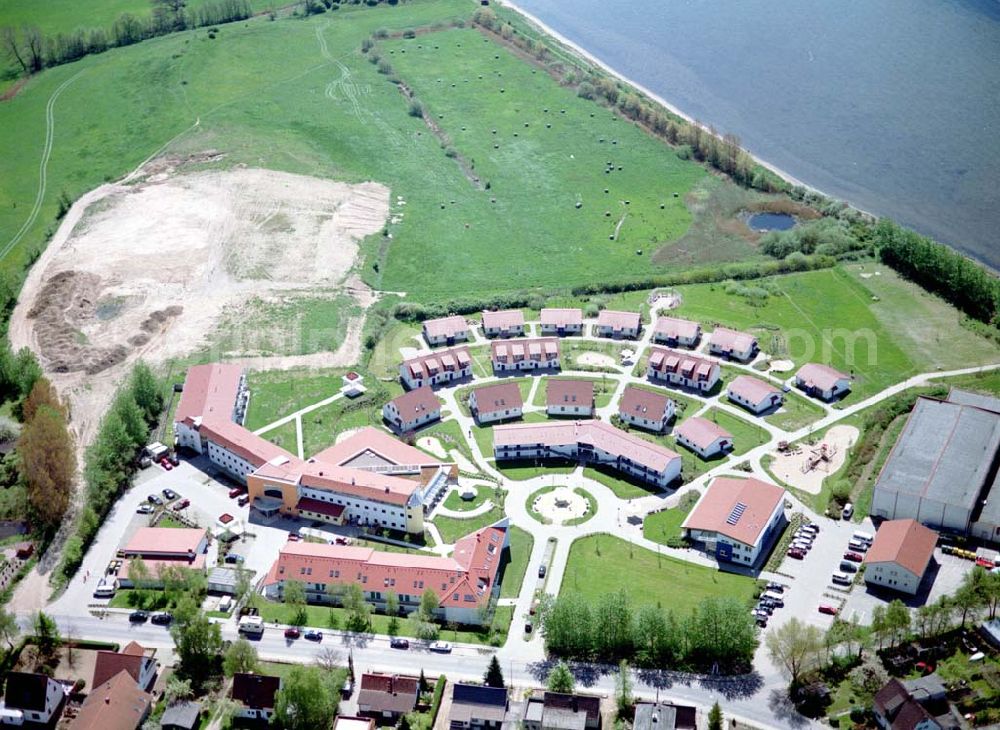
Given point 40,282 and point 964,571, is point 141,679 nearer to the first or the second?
point 964,571

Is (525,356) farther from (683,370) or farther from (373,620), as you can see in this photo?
(373,620)

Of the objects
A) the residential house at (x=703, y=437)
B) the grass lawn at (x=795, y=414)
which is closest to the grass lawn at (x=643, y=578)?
the residential house at (x=703, y=437)

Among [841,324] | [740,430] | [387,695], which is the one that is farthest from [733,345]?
[387,695]

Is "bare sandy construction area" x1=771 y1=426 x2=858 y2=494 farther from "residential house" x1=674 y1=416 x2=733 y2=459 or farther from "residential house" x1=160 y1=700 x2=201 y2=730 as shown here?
"residential house" x1=160 y1=700 x2=201 y2=730

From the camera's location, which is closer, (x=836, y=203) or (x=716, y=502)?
(x=716, y=502)

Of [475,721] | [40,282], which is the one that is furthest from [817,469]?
[40,282]

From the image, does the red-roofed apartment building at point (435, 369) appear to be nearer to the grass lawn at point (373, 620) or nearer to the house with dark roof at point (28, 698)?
the grass lawn at point (373, 620)

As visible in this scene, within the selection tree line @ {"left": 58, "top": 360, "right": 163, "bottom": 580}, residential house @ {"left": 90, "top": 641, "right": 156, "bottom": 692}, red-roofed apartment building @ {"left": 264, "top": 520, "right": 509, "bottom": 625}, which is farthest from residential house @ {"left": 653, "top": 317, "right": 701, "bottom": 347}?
residential house @ {"left": 90, "top": 641, "right": 156, "bottom": 692}
